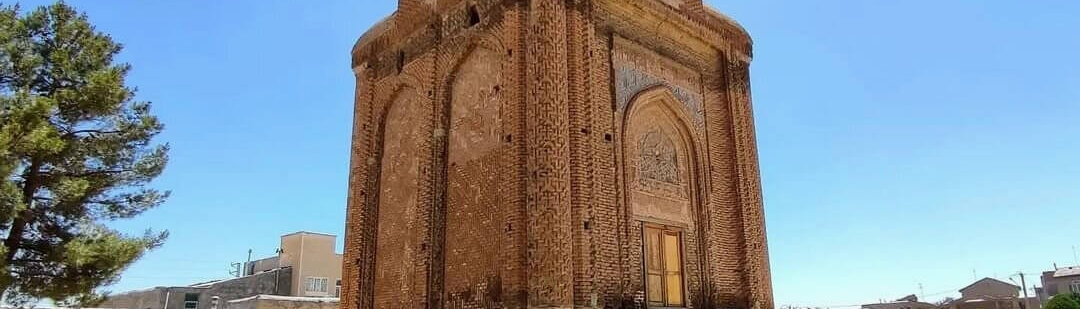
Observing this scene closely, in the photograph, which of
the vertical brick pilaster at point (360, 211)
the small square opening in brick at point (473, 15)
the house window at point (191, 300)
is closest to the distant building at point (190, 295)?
the house window at point (191, 300)

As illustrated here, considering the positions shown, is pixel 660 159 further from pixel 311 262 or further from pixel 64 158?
pixel 311 262

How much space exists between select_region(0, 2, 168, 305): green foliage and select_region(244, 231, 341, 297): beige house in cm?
2376

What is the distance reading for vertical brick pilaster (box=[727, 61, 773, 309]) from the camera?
39.5 feet

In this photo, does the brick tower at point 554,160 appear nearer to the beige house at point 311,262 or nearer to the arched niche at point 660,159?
the arched niche at point 660,159

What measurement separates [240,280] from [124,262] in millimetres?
21344

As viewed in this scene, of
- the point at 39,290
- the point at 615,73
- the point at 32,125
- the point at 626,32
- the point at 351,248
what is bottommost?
the point at 39,290

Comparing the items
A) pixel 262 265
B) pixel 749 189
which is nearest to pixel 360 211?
pixel 749 189

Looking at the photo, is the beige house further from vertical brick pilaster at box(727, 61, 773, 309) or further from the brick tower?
vertical brick pilaster at box(727, 61, 773, 309)

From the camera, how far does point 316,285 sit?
35438mm

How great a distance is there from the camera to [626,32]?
1123cm

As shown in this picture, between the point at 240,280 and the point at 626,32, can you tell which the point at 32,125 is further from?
the point at 240,280

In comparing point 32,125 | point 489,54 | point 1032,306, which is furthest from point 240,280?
point 1032,306

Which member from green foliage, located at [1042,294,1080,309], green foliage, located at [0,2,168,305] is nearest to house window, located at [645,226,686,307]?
green foliage, located at [0,2,168,305]

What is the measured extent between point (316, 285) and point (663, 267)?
92.8 ft
